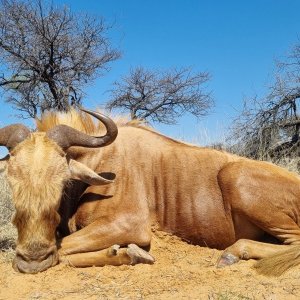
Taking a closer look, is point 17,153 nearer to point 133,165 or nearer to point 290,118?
point 133,165

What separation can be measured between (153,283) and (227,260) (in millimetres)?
918

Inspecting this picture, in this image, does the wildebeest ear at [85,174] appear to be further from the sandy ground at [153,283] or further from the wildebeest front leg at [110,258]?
the sandy ground at [153,283]

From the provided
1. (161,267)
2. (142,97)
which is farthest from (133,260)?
(142,97)

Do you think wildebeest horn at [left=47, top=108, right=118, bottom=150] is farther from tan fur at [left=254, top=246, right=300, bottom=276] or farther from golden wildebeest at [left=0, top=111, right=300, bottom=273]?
tan fur at [left=254, top=246, right=300, bottom=276]

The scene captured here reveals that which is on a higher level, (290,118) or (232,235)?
(290,118)

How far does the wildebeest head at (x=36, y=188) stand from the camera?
432 cm

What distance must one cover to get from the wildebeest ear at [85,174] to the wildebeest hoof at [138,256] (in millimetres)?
698

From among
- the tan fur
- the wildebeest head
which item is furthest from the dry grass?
the tan fur

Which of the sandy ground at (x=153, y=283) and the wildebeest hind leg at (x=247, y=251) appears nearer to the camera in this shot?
the sandy ground at (x=153, y=283)

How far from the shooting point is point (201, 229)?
5.49 meters

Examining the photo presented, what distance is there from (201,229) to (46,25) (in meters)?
14.3

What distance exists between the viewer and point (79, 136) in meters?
5.01

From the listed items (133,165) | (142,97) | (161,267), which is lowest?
(161,267)

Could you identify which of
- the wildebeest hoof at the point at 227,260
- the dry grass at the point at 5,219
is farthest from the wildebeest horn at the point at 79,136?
the wildebeest hoof at the point at 227,260
